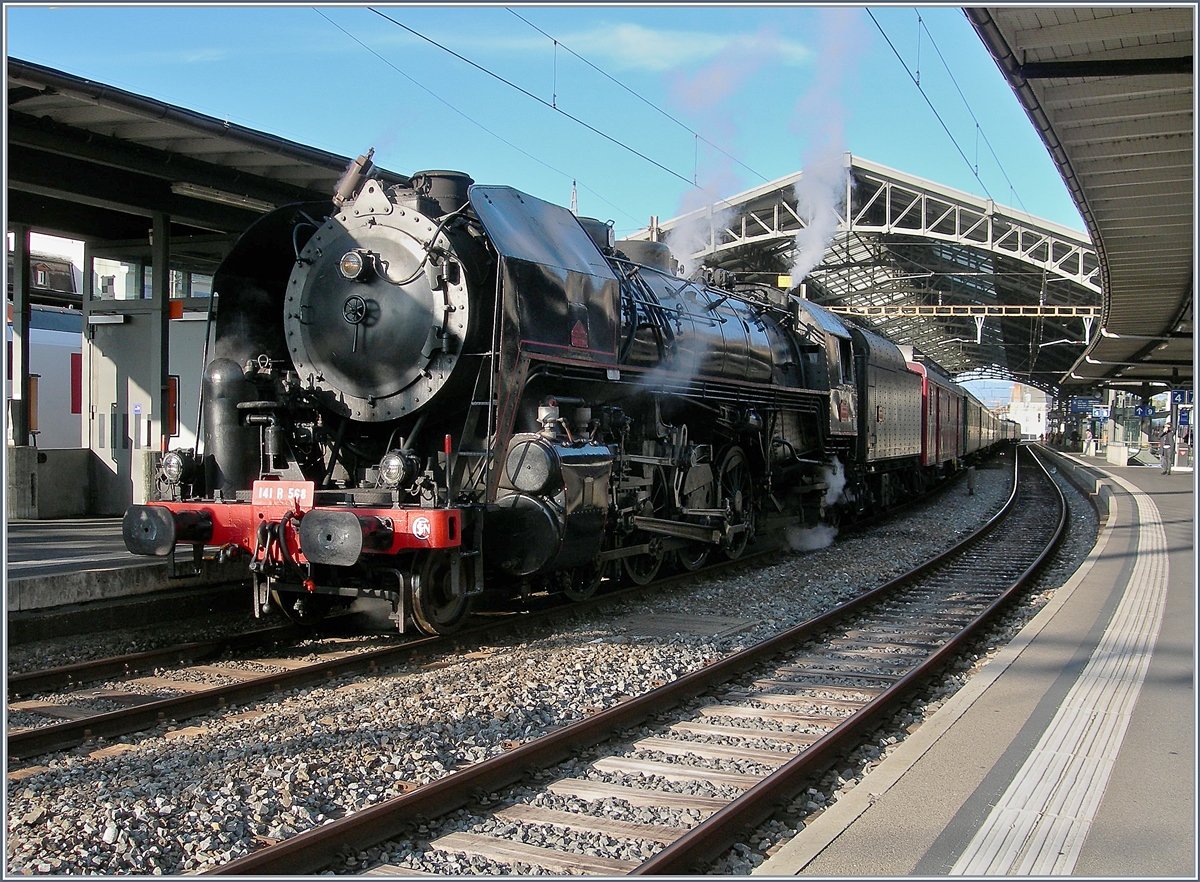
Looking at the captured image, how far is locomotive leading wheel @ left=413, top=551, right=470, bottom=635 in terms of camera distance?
6.69 metres

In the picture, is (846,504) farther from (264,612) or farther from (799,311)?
(264,612)

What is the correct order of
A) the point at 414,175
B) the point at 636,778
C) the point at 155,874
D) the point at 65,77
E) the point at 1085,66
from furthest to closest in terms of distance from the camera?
the point at 1085,66, the point at 65,77, the point at 414,175, the point at 636,778, the point at 155,874

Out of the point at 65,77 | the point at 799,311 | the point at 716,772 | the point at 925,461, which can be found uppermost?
the point at 65,77

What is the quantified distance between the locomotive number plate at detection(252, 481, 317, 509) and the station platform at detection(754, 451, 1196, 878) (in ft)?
14.0

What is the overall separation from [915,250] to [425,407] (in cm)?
3329

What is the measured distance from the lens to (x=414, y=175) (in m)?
7.62

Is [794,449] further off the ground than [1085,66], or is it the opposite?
[1085,66]

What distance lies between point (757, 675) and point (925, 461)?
1698cm

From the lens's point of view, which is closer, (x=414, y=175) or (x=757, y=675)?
(x=757, y=675)

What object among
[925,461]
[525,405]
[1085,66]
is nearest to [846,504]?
[925,461]

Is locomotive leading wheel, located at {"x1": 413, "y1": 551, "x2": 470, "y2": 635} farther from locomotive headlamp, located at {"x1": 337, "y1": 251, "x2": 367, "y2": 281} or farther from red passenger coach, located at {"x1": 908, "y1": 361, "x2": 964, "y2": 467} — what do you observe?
red passenger coach, located at {"x1": 908, "y1": 361, "x2": 964, "y2": 467}

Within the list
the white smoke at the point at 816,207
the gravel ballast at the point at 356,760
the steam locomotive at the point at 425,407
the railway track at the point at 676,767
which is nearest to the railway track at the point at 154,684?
the gravel ballast at the point at 356,760

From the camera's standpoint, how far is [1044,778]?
166 inches

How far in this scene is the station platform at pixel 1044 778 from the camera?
341 centimetres
